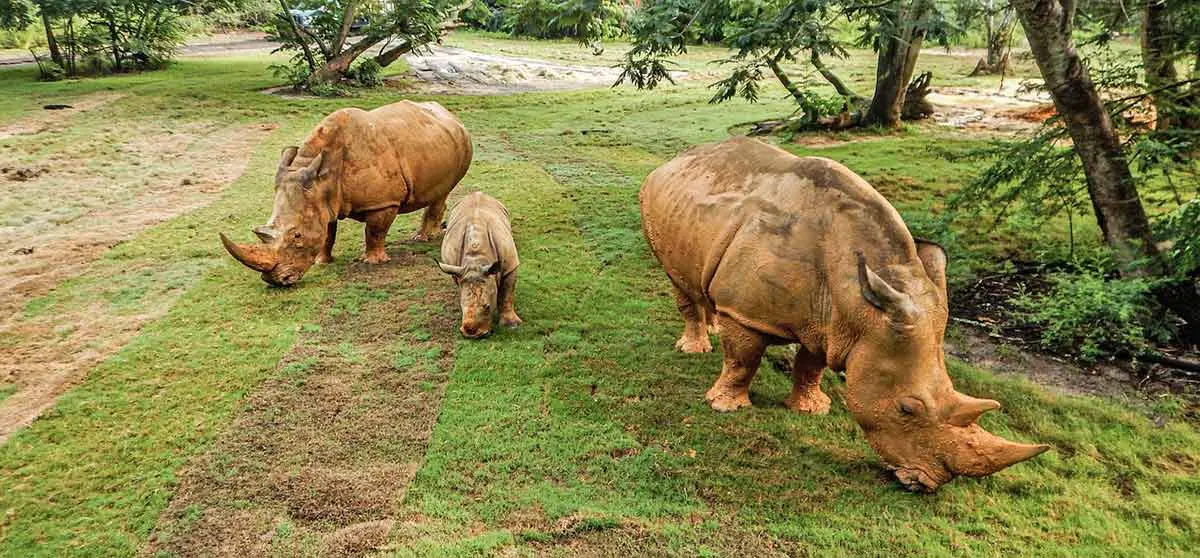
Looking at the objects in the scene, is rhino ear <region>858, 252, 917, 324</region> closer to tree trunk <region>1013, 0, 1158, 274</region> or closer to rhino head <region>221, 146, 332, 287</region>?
tree trunk <region>1013, 0, 1158, 274</region>

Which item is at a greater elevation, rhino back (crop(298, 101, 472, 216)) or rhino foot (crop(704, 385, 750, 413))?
rhino back (crop(298, 101, 472, 216))

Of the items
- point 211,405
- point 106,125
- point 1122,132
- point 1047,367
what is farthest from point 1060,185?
point 106,125

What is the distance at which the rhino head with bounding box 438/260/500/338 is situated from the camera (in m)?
7.14

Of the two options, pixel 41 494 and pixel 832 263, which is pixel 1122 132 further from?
pixel 41 494

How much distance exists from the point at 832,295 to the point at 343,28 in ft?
72.4

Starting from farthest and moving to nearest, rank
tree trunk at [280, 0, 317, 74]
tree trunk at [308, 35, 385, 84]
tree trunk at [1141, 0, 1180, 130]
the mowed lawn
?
tree trunk at [308, 35, 385, 84] → tree trunk at [280, 0, 317, 74] → tree trunk at [1141, 0, 1180, 130] → the mowed lawn

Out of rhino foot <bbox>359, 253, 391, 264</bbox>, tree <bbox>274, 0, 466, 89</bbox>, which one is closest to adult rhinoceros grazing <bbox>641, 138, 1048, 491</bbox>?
rhino foot <bbox>359, 253, 391, 264</bbox>

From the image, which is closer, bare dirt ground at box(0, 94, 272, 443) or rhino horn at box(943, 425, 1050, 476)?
rhino horn at box(943, 425, 1050, 476)

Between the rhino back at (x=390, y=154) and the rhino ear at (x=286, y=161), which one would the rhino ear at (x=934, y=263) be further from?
the rhino ear at (x=286, y=161)

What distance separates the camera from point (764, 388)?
20.2 feet

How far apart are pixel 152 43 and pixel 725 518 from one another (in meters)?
28.3

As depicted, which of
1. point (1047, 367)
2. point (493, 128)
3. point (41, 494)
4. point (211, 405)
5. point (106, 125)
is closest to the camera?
point (41, 494)

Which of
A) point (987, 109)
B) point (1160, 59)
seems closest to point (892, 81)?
point (987, 109)

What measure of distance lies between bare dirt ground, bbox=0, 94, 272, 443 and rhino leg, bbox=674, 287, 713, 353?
5.43 metres
